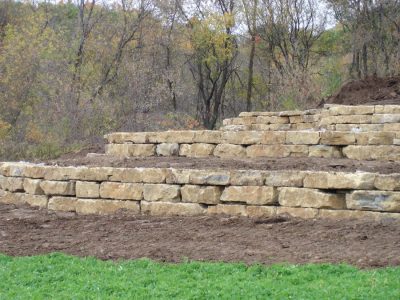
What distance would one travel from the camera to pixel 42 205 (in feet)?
32.2

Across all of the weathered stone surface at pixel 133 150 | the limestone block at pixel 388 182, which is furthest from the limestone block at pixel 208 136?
the limestone block at pixel 388 182

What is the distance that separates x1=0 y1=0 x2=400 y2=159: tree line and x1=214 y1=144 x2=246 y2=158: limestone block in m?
7.93

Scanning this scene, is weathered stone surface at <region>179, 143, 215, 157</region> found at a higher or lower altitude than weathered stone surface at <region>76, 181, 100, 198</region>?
higher

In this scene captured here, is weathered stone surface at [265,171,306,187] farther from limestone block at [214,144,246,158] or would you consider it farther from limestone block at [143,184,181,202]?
limestone block at [214,144,246,158]

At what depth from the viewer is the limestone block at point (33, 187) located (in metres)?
9.91

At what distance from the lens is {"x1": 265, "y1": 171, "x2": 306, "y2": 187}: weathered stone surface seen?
7949mm

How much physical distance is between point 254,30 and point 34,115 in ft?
45.8

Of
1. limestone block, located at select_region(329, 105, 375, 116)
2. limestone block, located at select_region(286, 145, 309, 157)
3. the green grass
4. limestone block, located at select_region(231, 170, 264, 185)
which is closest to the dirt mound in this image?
limestone block, located at select_region(329, 105, 375, 116)

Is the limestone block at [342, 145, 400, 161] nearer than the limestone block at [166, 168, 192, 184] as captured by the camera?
No

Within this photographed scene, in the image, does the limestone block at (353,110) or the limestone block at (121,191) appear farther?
the limestone block at (353,110)

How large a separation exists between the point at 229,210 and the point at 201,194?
44 cm

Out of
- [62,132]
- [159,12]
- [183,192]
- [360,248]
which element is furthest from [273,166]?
[159,12]

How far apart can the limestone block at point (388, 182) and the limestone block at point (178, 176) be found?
8.14ft

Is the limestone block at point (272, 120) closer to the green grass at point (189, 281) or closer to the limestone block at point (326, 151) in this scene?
the limestone block at point (326, 151)
